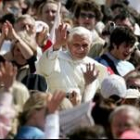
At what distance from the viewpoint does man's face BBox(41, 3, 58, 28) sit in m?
12.3

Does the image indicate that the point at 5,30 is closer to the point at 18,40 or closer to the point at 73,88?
the point at 18,40

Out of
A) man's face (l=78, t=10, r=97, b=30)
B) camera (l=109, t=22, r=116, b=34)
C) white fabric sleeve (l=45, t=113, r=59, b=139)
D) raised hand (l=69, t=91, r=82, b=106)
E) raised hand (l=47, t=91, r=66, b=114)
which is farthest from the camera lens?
camera (l=109, t=22, r=116, b=34)

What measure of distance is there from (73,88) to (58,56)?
44 centimetres

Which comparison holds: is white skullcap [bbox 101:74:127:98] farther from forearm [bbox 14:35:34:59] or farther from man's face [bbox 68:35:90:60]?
forearm [bbox 14:35:34:59]

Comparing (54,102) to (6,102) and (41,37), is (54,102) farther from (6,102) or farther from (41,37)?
(41,37)

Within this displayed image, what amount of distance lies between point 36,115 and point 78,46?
→ 107 inches

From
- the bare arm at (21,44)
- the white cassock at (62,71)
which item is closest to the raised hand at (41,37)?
the white cassock at (62,71)

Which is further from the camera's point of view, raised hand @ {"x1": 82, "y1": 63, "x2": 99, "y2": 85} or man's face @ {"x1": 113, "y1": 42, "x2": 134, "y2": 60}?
man's face @ {"x1": 113, "y1": 42, "x2": 134, "y2": 60}

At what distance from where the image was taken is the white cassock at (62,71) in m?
9.88

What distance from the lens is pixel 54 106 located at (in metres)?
7.21

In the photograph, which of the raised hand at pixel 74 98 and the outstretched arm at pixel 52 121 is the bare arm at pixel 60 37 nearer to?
the raised hand at pixel 74 98

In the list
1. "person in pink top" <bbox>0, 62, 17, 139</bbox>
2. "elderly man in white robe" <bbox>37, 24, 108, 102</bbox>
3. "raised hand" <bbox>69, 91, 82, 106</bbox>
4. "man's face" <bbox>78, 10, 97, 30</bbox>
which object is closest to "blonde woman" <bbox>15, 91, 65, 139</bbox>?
"person in pink top" <bbox>0, 62, 17, 139</bbox>

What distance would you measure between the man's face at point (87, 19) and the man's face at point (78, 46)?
→ 1.94 meters

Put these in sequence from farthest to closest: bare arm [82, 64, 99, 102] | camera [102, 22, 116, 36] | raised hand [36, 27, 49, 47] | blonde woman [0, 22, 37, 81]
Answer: camera [102, 22, 116, 36] → raised hand [36, 27, 49, 47] → blonde woman [0, 22, 37, 81] → bare arm [82, 64, 99, 102]
